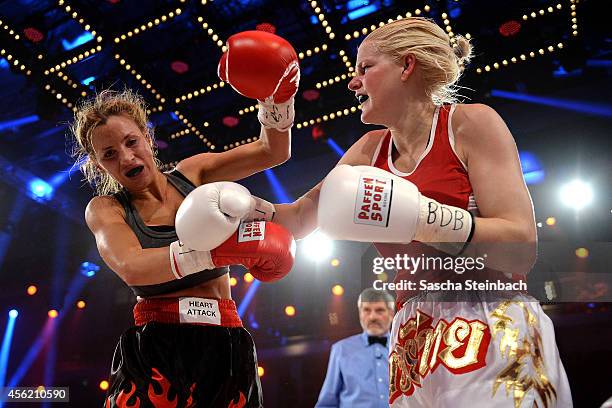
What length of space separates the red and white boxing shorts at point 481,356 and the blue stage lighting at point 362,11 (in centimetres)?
421

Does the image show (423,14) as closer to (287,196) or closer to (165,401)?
(287,196)

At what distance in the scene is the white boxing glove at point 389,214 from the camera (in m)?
1.21

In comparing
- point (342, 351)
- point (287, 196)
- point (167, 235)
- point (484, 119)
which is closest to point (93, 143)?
point (167, 235)

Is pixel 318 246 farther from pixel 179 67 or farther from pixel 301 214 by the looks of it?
pixel 301 214

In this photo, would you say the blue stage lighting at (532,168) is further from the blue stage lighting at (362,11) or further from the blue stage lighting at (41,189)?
the blue stage lighting at (41,189)

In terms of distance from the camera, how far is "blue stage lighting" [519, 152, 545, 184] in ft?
19.6

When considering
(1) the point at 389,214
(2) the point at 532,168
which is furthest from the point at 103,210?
(2) the point at 532,168

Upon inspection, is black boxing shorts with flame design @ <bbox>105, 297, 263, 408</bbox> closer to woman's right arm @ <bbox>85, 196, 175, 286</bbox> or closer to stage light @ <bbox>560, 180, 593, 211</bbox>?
woman's right arm @ <bbox>85, 196, 175, 286</bbox>

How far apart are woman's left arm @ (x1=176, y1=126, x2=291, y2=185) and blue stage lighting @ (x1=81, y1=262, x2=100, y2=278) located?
6.55m

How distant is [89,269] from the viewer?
325 inches

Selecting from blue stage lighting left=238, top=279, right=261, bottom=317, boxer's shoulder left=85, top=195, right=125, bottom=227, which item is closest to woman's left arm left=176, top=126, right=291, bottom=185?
boxer's shoulder left=85, top=195, right=125, bottom=227

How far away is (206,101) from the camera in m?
6.45

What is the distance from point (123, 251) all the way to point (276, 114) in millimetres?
767

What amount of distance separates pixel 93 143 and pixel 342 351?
255 centimetres
